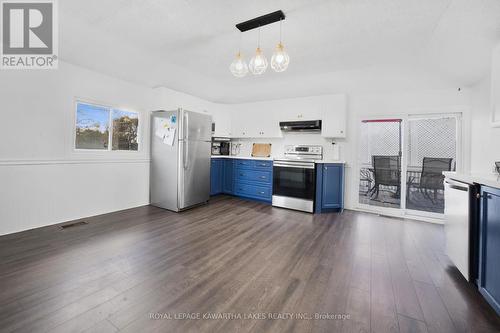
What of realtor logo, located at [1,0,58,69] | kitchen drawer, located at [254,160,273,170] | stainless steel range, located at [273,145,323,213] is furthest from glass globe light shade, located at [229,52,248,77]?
kitchen drawer, located at [254,160,273,170]

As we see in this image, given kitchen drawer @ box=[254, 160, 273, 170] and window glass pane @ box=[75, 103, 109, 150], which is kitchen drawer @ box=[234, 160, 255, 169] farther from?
window glass pane @ box=[75, 103, 109, 150]

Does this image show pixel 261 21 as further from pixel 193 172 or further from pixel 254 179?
pixel 254 179

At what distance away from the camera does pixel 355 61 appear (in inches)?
127

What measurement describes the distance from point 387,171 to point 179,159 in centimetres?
386

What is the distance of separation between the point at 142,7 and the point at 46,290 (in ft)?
8.70

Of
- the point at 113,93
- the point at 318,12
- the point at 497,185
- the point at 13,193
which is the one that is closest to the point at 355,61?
the point at 318,12

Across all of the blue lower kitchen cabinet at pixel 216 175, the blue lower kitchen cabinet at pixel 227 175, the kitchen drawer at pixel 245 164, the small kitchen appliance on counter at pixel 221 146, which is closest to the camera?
the kitchen drawer at pixel 245 164

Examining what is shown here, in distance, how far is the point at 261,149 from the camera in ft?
17.1

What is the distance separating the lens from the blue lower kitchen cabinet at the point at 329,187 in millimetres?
3883

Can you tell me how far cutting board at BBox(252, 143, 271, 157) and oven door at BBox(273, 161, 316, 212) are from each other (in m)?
0.85

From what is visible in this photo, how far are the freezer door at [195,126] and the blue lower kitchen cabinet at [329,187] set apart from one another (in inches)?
87.7

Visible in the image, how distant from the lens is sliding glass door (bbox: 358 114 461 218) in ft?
11.9

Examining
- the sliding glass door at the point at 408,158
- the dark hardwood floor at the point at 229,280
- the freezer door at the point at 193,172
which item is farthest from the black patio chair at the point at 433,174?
the freezer door at the point at 193,172

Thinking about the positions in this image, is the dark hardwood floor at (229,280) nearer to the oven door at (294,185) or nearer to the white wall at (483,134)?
the oven door at (294,185)
